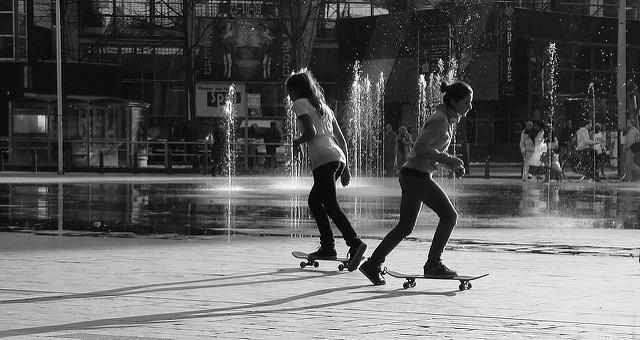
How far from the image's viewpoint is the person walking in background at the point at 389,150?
151ft

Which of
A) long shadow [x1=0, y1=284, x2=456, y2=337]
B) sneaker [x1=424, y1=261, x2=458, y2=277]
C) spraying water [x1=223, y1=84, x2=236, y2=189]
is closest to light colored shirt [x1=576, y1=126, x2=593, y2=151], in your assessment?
spraying water [x1=223, y1=84, x2=236, y2=189]

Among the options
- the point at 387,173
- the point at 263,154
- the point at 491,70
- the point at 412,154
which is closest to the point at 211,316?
the point at 412,154

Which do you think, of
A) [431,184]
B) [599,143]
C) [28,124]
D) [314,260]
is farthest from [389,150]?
[431,184]

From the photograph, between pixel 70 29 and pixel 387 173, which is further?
pixel 70 29

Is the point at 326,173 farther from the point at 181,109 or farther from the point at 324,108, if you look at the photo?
the point at 181,109

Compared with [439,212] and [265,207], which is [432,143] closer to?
[439,212]

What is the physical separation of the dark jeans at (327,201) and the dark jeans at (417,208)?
1.17 meters

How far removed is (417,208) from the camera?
1126 centimetres

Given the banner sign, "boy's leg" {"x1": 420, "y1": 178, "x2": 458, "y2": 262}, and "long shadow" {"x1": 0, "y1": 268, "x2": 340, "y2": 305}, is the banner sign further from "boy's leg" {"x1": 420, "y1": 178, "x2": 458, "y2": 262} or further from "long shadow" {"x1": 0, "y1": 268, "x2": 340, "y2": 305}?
"boy's leg" {"x1": 420, "y1": 178, "x2": 458, "y2": 262}

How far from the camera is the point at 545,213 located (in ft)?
73.9

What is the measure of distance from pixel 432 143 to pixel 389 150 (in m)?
35.5

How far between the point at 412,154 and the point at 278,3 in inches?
2044

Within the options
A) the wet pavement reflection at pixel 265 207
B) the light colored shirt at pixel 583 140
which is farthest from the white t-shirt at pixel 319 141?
the light colored shirt at pixel 583 140

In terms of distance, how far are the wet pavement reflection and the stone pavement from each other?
4.25 meters
